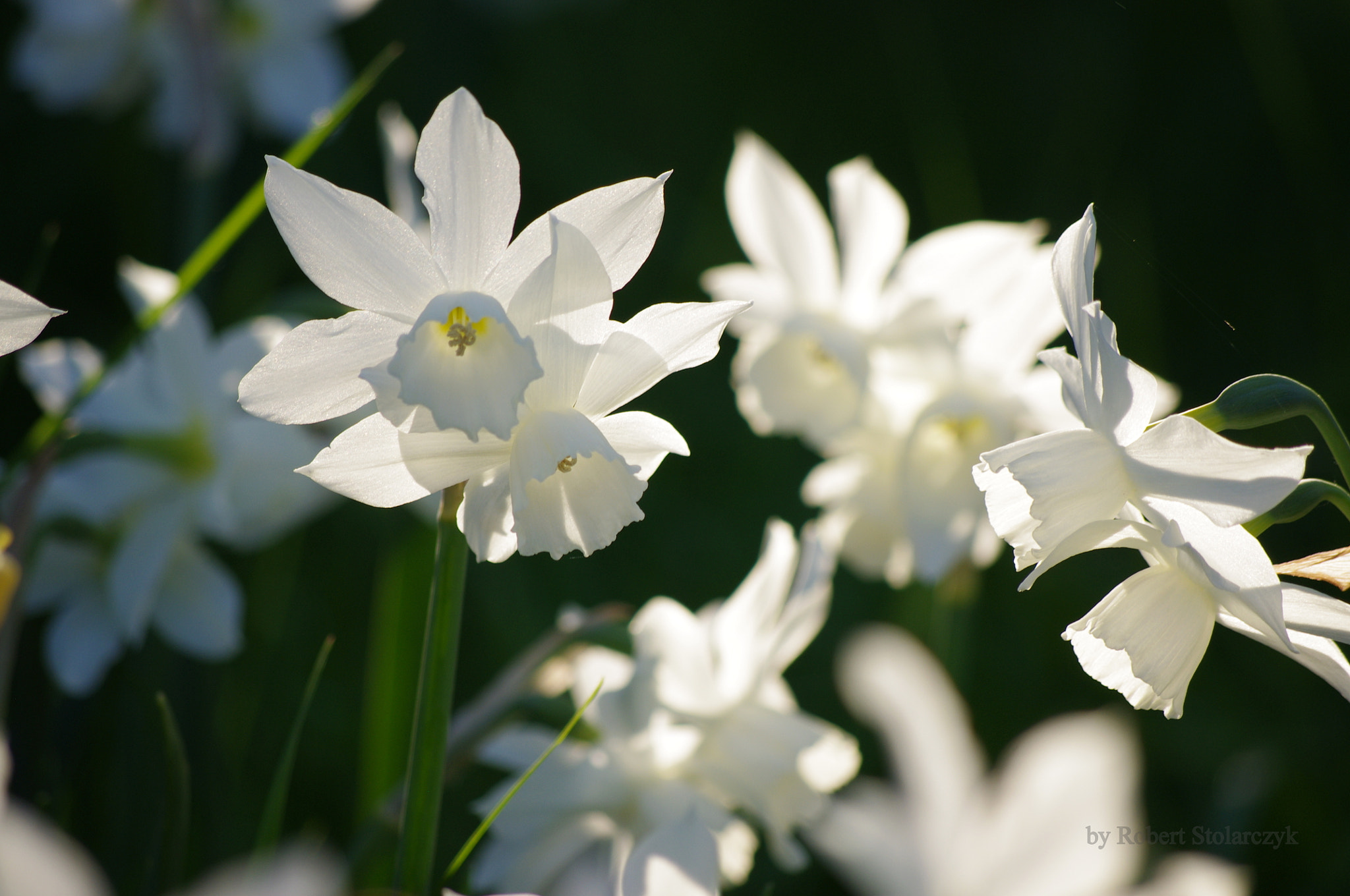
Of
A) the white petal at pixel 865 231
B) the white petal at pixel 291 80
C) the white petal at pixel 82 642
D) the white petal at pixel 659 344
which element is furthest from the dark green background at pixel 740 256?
the white petal at pixel 659 344

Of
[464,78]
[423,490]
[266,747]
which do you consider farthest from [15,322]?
[464,78]

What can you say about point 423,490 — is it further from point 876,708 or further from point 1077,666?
point 1077,666

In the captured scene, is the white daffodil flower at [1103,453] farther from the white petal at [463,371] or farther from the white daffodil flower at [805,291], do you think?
the white daffodil flower at [805,291]

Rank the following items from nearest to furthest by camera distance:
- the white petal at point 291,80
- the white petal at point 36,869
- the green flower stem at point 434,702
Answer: the white petal at point 36,869
the green flower stem at point 434,702
the white petal at point 291,80

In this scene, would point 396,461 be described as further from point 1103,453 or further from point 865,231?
point 865,231

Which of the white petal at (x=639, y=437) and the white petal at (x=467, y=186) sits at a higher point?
the white petal at (x=467, y=186)

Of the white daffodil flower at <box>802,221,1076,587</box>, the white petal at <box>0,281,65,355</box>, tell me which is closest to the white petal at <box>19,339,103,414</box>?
the white petal at <box>0,281,65,355</box>

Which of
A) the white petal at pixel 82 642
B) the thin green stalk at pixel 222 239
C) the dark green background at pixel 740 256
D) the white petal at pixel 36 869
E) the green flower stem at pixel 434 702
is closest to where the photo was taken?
the white petal at pixel 36 869
